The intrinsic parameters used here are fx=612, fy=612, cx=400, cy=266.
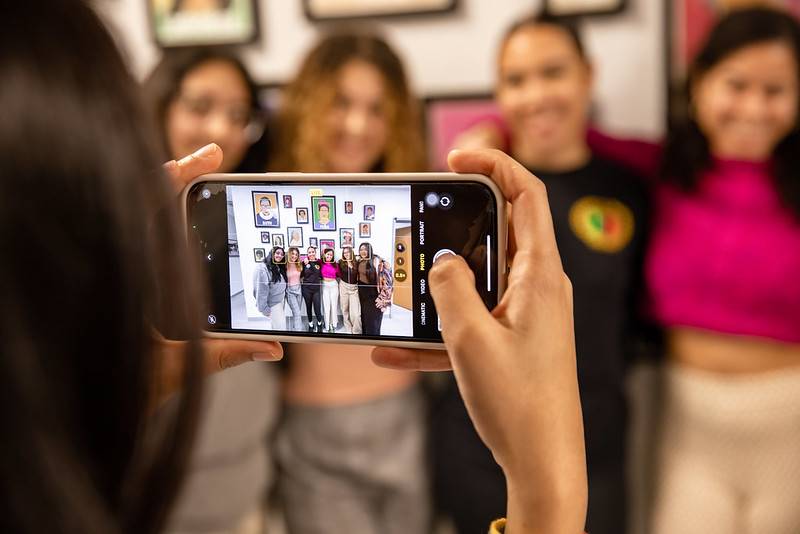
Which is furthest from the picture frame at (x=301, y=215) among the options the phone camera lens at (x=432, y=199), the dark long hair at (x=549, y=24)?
the dark long hair at (x=549, y=24)

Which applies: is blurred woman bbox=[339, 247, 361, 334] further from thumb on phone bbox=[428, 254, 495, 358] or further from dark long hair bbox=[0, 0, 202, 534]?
dark long hair bbox=[0, 0, 202, 534]

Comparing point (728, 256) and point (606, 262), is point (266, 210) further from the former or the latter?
point (728, 256)

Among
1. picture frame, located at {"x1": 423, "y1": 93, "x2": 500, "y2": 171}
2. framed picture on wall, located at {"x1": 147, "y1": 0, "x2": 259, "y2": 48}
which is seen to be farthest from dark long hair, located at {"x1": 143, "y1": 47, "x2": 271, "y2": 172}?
picture frame, located at {"x1": 423, "y1": 93, "x2": 500, "y2": 171}

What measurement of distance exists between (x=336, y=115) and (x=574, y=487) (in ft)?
2.82

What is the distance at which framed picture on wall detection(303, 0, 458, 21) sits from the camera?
129 centimetres

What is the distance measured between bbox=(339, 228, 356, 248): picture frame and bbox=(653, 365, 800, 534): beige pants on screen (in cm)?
83

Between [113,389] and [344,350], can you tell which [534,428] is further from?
[344,350]

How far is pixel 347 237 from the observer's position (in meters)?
0.56

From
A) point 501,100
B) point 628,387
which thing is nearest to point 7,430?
point 501,100

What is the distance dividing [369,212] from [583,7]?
35.3 inches

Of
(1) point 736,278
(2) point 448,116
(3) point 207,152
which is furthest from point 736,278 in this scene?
(3) point 207,152

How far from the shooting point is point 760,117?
3.38 ft

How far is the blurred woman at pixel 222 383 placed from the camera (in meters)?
1.10

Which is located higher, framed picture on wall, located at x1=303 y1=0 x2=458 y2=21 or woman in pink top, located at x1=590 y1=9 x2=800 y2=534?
framed picture on wall, located at x1=303 y1=0 x2=458 y2=21
